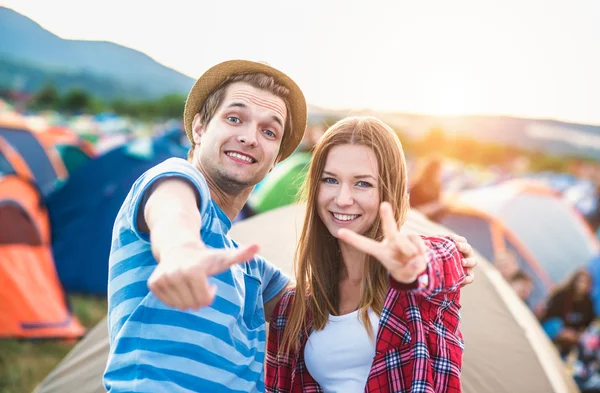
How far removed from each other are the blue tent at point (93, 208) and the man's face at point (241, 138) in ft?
9.00

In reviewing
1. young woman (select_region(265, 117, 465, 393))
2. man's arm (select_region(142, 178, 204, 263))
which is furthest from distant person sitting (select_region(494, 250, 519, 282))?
man's arm (select_region(142, 178, 204, 263))

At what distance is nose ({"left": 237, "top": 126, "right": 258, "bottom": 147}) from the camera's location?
124 centimetres

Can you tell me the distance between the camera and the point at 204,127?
1.35 metres

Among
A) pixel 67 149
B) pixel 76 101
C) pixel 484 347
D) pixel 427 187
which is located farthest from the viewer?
pixel 76 101

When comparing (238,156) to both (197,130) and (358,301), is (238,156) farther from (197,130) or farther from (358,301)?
(358,301)

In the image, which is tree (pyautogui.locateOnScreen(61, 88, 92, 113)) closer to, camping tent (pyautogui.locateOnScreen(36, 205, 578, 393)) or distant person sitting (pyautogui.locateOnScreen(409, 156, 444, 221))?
distant person sitting (pyautogui.locateOnScreen(409, 156, 444, 221))

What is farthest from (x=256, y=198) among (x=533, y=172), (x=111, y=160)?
(x=533, y=172)

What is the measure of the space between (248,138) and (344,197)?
285 mm

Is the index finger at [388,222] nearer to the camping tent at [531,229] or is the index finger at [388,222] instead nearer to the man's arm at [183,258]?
the man's arm at [183,258]

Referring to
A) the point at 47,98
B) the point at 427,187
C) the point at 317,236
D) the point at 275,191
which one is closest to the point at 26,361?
the point at 275,191

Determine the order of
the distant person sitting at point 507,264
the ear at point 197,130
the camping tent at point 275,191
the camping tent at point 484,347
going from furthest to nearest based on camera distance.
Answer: the camping tent at point 275,191 → the distant person sitting at point 507,264 → the camping tent at point 484,347 → the ear at point 197,130

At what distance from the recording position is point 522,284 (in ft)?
13.7

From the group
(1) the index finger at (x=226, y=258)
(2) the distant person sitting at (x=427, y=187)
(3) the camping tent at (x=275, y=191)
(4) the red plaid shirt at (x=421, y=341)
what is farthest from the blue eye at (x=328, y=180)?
(2) the distant person sitting at (x=427, y=187)

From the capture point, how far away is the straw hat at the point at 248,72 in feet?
4.48
